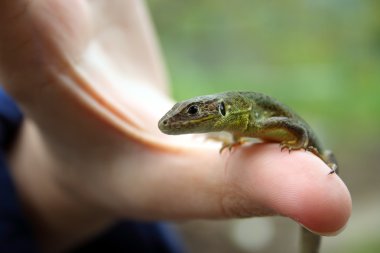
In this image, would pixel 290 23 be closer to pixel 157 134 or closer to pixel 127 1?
pixel 127 1

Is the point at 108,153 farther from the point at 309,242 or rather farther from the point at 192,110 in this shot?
the point at 309,242

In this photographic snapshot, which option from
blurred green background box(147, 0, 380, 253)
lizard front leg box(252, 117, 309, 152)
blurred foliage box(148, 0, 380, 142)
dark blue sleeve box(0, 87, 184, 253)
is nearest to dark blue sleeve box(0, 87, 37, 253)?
dark blue sleeve box(0, 87, 184, 253)

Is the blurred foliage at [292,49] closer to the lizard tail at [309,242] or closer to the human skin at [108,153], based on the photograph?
the human skin at [108,153]

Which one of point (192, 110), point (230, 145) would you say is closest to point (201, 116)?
point (192, 110)

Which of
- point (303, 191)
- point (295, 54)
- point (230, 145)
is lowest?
point (303, 191)

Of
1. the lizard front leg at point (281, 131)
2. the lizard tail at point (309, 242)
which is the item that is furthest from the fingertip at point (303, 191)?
the lizard tail at point (309, 242)
